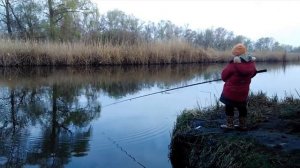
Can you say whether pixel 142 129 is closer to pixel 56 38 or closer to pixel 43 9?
pixel 56 38

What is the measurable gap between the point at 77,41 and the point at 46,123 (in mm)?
15205

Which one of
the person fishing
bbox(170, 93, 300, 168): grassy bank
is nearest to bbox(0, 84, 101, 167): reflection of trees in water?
bbox(170, 93, 300, 168): grassy bank

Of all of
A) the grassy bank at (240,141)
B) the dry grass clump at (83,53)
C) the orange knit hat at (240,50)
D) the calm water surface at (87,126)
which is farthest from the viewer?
the dry grass clump at (83,53)

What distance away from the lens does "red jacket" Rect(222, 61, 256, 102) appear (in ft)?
12.8

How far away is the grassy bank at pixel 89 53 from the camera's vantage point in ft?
54.8

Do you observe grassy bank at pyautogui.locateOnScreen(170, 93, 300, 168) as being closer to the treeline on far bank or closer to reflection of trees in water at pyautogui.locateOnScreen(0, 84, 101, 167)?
reflection of trees in water at pyautogui.locateOnScreen(0, 84, 101, 167)

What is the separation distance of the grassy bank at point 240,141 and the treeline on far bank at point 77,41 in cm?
1371

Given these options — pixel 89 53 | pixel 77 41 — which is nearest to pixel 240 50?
pixel 89 53

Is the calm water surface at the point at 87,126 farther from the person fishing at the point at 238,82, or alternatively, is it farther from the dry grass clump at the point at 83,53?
the dry grass clump at the point at 83,53

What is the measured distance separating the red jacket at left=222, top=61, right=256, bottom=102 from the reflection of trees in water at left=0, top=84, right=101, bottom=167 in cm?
187

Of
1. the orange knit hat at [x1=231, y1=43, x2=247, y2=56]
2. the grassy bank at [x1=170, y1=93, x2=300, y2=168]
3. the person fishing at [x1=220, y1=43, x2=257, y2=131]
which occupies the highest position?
the orange knit hat at [x1=231, y1=43, x2=247, y2=56]

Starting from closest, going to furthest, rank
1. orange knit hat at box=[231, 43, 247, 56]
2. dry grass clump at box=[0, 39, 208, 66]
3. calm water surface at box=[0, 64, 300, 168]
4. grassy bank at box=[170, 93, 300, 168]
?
1. grassy bank at box=[170, 93, 300, 168]
2. calm water surface at box=[0, 64, 300, 168]
3. orange knit hat at box=[231, 43, 247, 56]
4. dry grass clump at box=[0, 39, 208, 66]

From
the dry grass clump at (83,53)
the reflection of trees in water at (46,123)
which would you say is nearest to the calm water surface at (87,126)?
the reflection of trees in water at (46,123)

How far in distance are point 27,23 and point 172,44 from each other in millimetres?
14294
